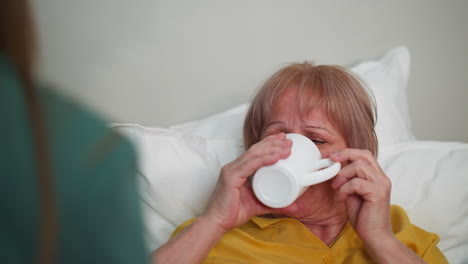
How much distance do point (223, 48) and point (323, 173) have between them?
2.78 ft

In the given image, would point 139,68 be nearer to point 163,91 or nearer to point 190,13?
point 163,91

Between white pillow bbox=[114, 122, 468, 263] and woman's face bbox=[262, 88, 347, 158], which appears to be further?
white pillow bbox=[114, 122, 468, 263]

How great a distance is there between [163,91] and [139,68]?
122 mm

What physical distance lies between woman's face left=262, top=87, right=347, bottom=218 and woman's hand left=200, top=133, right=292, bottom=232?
0.33 feet

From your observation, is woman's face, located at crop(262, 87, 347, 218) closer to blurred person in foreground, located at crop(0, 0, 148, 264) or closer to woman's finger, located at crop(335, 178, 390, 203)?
woman's finger, located at crop(335, 178, 390, 203)

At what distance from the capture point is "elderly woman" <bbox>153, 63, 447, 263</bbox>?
981 mm

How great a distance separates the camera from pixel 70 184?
0.34 m

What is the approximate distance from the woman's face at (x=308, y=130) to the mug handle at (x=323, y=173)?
0.35 ft

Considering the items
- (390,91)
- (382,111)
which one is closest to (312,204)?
(382,111)

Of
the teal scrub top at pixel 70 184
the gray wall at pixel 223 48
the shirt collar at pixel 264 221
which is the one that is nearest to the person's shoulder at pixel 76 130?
the teal scrub top at pixel 70 184

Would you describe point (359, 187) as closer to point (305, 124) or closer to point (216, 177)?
point (305, 124)

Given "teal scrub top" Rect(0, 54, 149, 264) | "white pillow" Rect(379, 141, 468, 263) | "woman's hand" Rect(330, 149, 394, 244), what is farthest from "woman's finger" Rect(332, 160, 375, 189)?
"teal scrub top" Rect(0, 54, 149, 264)

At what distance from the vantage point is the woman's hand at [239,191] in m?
0.94

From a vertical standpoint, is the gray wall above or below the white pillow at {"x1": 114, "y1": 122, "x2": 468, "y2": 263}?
above
